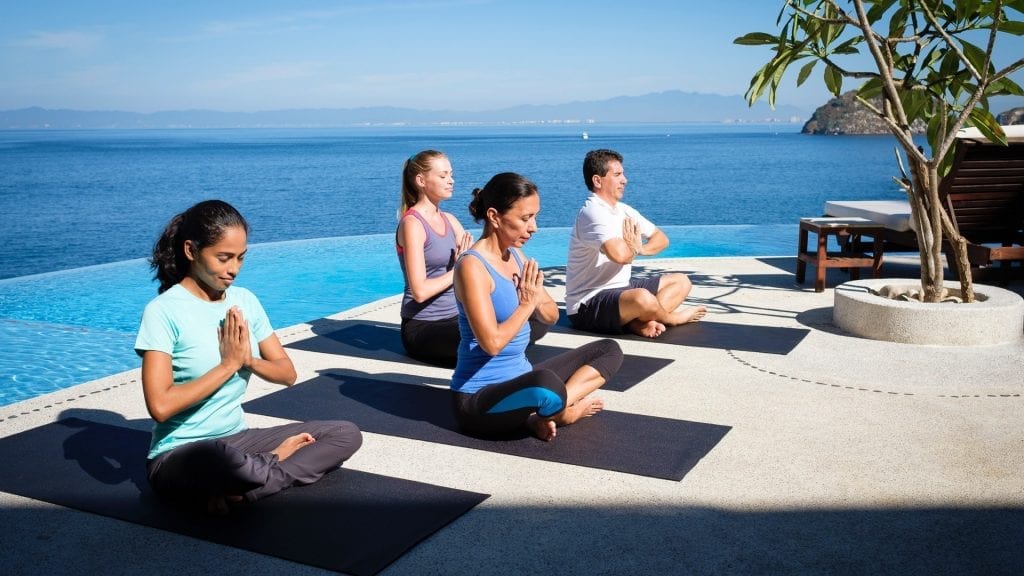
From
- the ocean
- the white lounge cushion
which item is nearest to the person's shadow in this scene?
the white lounge cushion

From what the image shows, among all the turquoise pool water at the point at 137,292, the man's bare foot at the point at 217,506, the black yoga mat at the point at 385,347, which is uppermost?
the man's bare foot at the point at 217,506

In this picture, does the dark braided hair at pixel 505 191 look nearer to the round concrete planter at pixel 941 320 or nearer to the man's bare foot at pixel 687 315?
the man's bare foot at pixel 687 315

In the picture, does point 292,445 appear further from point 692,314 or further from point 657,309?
point 692,314

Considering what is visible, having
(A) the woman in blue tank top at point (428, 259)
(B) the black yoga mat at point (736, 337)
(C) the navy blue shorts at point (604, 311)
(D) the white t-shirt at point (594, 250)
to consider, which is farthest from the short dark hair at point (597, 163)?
(B) the black yoga mat at point (736, 337)

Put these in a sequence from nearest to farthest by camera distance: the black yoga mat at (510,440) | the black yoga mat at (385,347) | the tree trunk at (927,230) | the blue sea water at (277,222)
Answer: the black yoga mat at (510,440), the black yoga mat at (385,347), the tree trunk at (927,230), the blue sea water at (277,222)

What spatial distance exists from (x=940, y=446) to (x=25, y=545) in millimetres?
3033

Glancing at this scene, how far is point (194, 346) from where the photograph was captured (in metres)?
2.57

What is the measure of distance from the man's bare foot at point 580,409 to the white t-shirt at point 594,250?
1.53m

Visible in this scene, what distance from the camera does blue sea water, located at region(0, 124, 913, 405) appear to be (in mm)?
7237

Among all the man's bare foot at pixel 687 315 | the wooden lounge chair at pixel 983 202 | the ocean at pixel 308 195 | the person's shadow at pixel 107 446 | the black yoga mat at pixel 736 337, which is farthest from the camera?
the ocean at pixel 308 195

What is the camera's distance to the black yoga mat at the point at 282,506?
2.45 m

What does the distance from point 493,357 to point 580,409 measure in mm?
429

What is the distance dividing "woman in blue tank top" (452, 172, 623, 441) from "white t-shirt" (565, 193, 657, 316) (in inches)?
59.8

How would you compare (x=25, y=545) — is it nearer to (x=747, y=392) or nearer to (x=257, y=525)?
(x=257, y=525)
